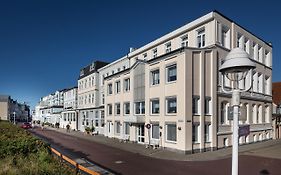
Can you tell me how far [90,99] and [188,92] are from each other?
28.6m

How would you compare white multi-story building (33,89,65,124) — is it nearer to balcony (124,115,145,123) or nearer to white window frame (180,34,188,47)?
balcony (124,115,145,123)

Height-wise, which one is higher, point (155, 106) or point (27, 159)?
point (155, 106)

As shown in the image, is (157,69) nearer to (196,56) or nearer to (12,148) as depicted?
(196,56)

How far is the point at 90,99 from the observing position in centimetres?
4497

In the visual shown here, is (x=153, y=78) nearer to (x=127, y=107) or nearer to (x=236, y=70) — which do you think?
(x=127, y=107)

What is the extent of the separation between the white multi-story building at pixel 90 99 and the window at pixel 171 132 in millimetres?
18134

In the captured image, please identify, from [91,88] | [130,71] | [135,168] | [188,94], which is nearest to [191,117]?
[188,94]

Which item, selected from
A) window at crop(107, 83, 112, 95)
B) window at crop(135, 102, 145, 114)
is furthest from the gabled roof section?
window at crop(135, 102, 145, 114)

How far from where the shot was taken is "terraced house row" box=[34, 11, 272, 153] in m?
20.4

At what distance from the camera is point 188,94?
20016 millimetres

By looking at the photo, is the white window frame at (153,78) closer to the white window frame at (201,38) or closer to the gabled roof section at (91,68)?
the white window frame at (201,38)

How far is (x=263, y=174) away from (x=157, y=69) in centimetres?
1371

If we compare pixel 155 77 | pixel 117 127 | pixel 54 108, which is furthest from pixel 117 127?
pixel 54 108

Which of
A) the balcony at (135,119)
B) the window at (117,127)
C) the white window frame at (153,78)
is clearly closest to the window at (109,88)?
the window at (117,127)
